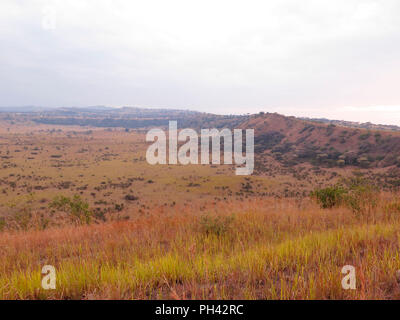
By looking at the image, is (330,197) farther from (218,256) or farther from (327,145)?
(327,145)

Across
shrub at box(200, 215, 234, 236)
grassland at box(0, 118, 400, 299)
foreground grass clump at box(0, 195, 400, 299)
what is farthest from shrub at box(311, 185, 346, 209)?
shrub at box(200, 215, 234, 236)

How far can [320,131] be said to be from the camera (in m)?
59.2

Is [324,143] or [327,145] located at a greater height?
[324,143]

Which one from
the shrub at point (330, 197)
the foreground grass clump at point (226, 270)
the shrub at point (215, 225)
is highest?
the foreground grass clump at point (226, 270)

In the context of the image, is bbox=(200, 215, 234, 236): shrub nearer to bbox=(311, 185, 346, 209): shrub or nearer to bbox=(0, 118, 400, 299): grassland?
bbox=(0, 118, 400, 299): grassland

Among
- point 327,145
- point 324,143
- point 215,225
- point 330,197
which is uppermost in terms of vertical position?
point 324,143

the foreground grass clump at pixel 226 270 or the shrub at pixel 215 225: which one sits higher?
the foreground grass clump at pixel 226 270

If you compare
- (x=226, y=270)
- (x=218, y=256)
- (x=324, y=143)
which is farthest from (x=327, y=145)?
(x=226, y=270)

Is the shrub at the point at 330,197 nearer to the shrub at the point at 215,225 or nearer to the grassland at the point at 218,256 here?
the grassland at the point at 218,256

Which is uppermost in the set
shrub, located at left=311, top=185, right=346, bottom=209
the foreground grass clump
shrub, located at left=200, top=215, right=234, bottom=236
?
the foreground grass clump

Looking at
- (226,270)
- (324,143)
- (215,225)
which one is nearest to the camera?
(226,270)

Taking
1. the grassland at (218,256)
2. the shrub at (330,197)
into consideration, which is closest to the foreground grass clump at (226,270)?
the grassland at (218,256)

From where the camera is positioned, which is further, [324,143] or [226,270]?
[324,143]
